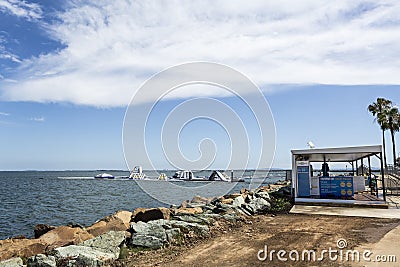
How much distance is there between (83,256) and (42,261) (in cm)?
84

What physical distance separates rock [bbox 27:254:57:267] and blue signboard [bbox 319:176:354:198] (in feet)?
45.4

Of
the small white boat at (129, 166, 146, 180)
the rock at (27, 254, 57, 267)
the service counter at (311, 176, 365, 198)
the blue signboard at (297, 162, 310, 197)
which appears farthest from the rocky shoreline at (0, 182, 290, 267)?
the small white boat at (129, 166, 146, 180)

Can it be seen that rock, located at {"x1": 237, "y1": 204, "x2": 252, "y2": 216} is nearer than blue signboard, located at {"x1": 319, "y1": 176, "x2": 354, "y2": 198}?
Yes

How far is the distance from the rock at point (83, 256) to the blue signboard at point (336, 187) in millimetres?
12758

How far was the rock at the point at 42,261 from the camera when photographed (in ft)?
22.8

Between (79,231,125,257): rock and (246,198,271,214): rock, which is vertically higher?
(246,198,271,214): rock

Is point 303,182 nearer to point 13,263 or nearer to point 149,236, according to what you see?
point 149,236

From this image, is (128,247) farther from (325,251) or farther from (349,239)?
(349,239)

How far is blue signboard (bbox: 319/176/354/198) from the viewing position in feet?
57.9

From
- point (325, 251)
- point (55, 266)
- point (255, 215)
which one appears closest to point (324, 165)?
point (255, 215)

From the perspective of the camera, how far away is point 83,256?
695cm

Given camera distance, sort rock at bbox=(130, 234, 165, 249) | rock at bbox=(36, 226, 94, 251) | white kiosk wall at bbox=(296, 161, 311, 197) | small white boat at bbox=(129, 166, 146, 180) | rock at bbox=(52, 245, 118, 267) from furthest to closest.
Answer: small white boat at bbox=(129, 166, 146, 180), white kiosk wall at bbox=(296, 161, 311, 197), rock at bbox=(36, 226, 94, 251), rock at bbox=(130, 234, 165, 249), rock at bbox=(52, 245, 118, 267)

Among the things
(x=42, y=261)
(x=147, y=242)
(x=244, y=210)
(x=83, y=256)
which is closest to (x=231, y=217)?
(x=244, y=210)

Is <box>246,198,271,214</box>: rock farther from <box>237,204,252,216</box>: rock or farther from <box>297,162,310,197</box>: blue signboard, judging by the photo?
<box>297,162,310,197</box>: blue signboard
